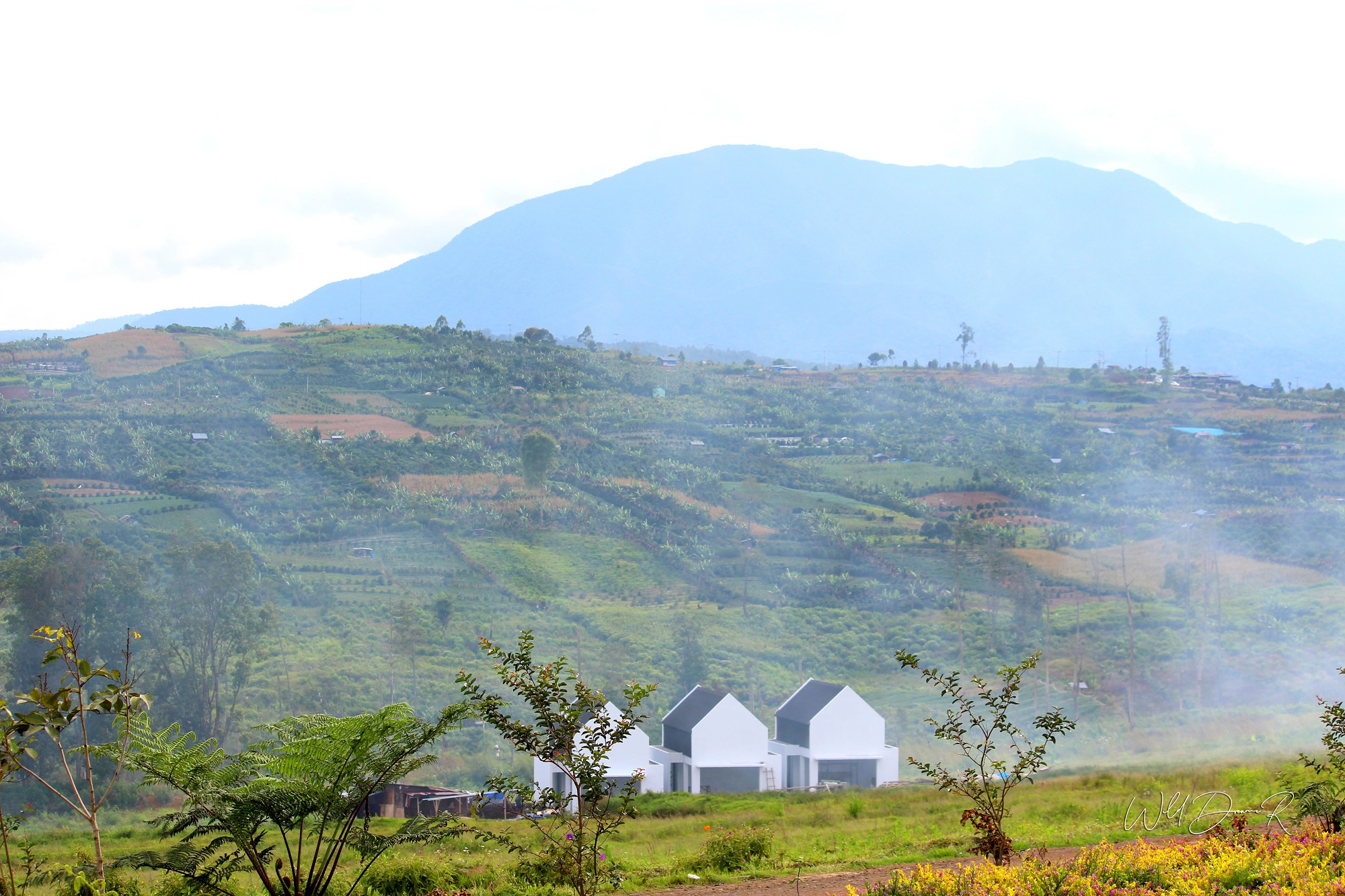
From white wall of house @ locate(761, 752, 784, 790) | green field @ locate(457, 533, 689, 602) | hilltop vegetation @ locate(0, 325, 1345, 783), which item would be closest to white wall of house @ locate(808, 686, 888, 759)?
white wall of house @ locate(761, 752, 784, 790)

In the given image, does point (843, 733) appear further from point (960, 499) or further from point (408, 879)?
point (960, 499)

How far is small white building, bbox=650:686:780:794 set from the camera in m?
29.4

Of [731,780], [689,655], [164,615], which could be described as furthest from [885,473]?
[164,615]

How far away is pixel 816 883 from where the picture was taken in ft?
30.4

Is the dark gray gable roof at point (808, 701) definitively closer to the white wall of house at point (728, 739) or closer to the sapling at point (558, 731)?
the white wall of house at point (728, 739)

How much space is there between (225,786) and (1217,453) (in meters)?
86.1

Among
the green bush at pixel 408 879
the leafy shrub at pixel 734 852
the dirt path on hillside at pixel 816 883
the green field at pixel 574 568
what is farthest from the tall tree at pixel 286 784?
the green field at pixel 574 568

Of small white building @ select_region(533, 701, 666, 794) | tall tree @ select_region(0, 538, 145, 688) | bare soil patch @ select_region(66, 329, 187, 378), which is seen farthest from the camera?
bare soil patch @ select_region(66, 329, 187, 378)

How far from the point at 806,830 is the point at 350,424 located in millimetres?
67562

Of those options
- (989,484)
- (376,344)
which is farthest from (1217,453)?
(376,344)

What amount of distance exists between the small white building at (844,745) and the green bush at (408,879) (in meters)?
21.6

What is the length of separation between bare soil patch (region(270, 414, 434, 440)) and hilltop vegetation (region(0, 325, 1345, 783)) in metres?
0.45

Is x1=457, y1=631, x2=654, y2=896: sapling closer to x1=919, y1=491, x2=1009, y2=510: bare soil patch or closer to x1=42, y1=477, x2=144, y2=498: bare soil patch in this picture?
x1=42, y1=477, x2=144, y2=498: bare soil patch

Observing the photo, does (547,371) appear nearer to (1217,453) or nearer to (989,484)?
(989,484)
